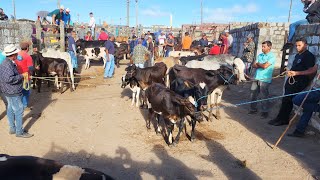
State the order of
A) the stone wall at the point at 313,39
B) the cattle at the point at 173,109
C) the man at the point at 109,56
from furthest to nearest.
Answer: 1. the man at the point at 109,56
2. the stone wall at the point at 313,39
3. the cattle at the point at 173,109

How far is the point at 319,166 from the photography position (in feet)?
16.4

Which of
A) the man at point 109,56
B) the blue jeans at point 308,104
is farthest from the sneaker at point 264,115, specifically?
the man at point 109,56

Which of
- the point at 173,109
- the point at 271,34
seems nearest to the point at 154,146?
the point at 173,109

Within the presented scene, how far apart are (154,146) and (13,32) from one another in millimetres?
8332

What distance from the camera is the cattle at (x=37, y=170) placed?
2879 millimetres

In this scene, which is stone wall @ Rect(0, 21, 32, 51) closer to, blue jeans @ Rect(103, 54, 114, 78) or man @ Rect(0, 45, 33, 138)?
blue jeans @ Rect(103, 54, 114, 78)

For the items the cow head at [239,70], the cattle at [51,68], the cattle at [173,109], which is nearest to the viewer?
the cattle at [173,109]

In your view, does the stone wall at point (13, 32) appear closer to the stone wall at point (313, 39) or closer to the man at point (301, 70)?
the man at point (301, 70)

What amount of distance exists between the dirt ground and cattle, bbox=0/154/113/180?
5.64 ft

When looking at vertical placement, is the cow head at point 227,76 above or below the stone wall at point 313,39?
below

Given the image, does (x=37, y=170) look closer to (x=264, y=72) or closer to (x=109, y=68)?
(x=264, y=72)

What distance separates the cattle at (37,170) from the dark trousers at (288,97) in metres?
5.33

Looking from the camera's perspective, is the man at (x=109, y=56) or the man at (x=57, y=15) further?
the man at (x=57, y=15)

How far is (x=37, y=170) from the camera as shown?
Result: 9.66ft
